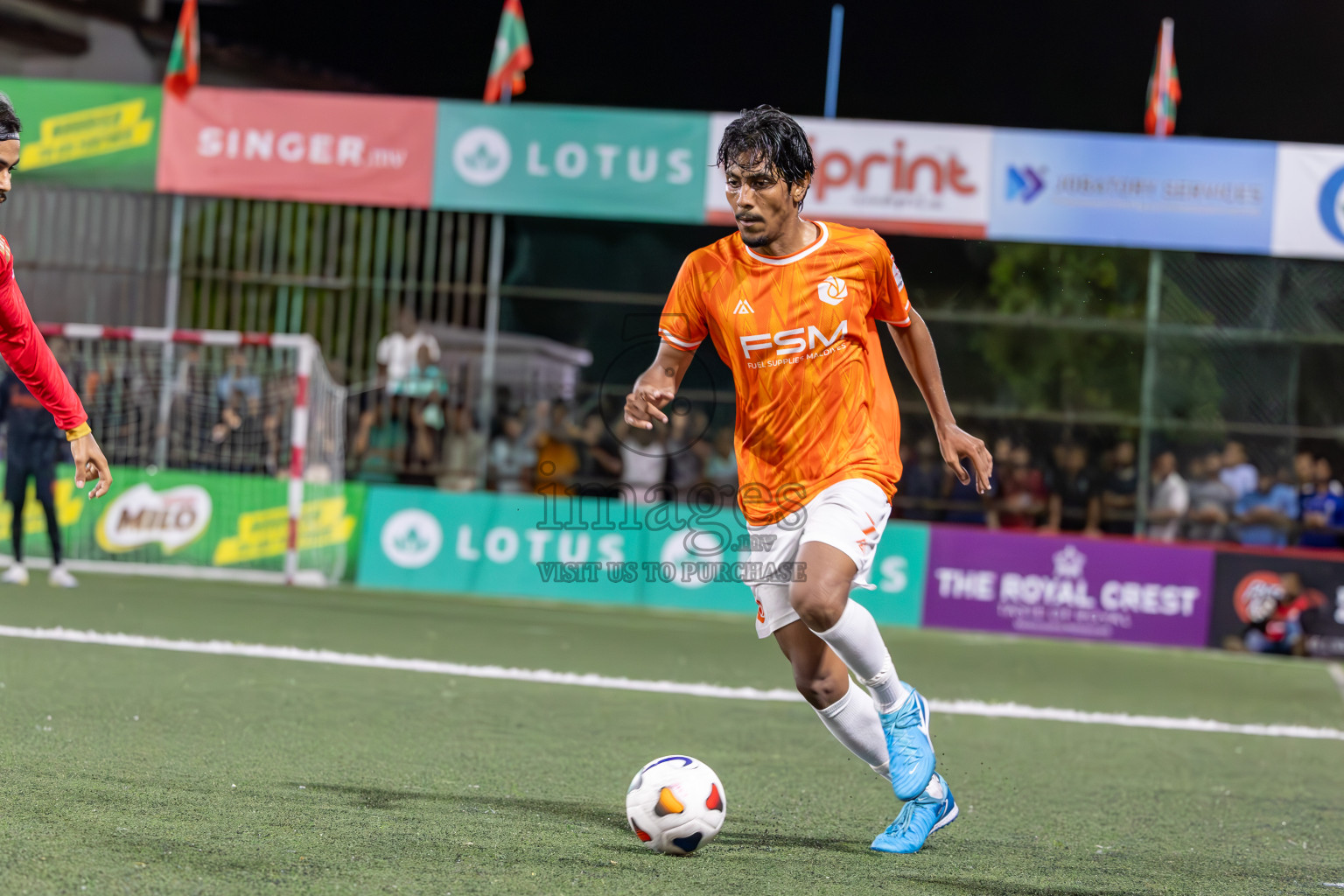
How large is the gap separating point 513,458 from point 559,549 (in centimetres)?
116

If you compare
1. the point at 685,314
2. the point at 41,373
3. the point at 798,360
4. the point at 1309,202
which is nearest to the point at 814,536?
the point at 798,360

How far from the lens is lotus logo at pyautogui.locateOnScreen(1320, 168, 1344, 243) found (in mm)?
13742

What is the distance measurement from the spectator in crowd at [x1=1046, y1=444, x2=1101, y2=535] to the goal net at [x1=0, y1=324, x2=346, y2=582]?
6893 millimetres

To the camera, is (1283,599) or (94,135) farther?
(94,135)

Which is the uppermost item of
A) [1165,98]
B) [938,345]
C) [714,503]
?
[1165,98]

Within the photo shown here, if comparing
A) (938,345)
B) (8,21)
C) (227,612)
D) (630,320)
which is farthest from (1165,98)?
(8,21)

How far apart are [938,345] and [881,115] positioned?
1244cm

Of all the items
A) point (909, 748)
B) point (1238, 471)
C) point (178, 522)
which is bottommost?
point (178, 522)

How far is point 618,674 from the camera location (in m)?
9.07

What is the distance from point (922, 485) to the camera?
1500cm

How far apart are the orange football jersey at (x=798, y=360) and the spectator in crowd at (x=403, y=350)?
→ 34.5ft

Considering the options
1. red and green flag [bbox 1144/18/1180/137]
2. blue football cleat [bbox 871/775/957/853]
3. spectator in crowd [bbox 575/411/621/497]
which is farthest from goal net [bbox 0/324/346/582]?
blue football cleat [bbox 871/775/957/853]

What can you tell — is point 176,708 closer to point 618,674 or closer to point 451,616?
point 618,674

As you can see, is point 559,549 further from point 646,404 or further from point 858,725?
point 646,404
